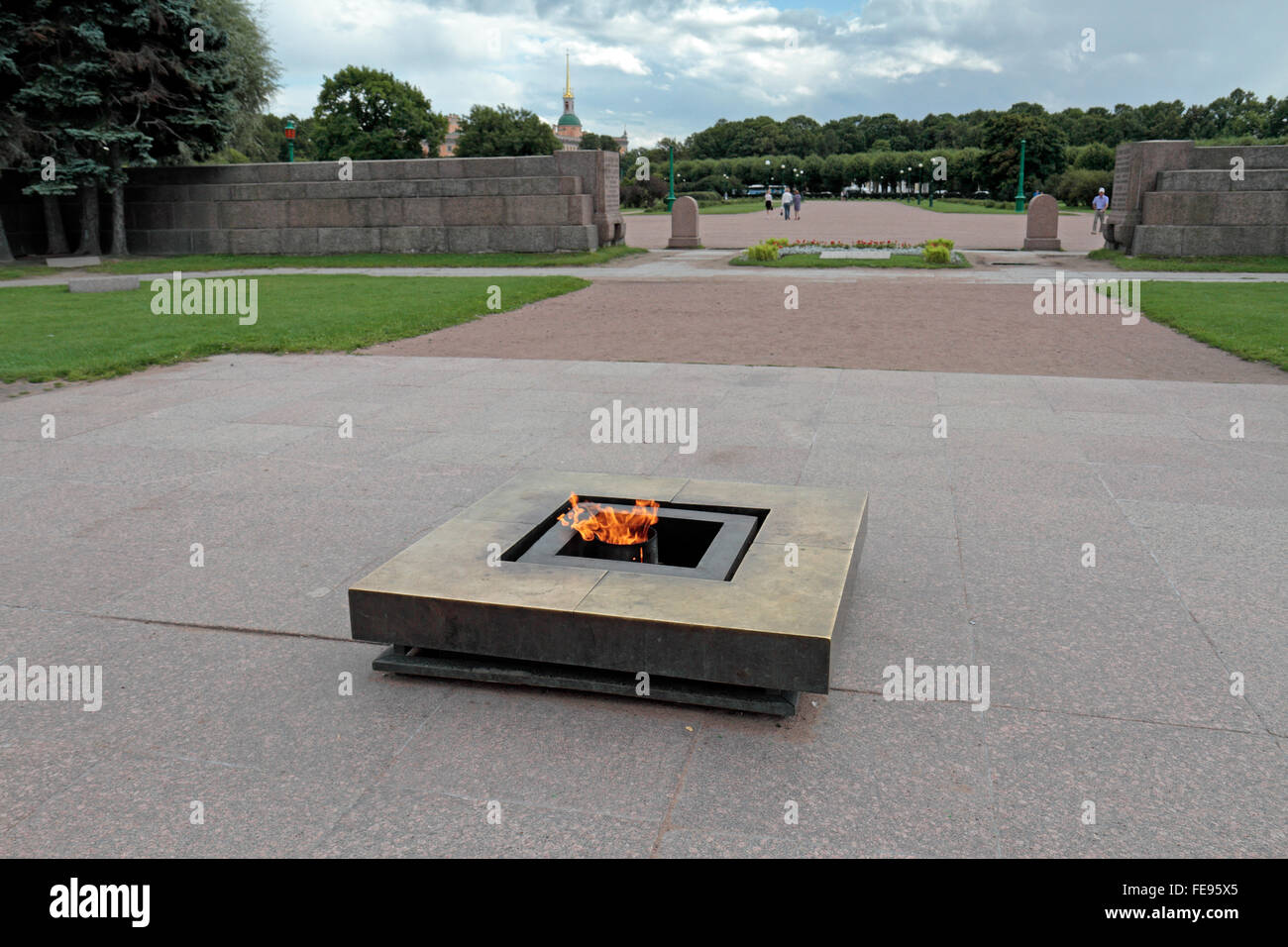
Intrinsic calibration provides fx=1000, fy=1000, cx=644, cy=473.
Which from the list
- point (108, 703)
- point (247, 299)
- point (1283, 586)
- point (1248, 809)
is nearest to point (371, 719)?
point (108, 703)

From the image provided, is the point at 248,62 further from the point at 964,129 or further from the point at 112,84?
the point at 964,129

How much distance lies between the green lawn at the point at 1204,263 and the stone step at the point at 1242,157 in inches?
89.5

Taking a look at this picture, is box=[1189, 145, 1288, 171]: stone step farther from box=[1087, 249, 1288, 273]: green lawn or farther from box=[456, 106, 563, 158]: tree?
box=[456, 106, 563, 158]: tree

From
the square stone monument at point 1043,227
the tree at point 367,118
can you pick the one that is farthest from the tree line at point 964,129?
the square stone monument at point 1043,227

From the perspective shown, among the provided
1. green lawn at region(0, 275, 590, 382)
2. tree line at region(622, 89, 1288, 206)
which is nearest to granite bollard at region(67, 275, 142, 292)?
green lawn at region(0, 275, 590, 382)

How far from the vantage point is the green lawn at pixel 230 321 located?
37.4 feet

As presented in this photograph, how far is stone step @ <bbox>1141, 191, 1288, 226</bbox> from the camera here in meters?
22.2

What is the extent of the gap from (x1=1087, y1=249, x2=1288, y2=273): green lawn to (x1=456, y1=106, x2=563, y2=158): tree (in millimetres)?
71015

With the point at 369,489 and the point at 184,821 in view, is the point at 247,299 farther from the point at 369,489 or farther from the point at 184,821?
the point at 184,821

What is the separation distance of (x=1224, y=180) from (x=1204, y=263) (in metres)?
2.36

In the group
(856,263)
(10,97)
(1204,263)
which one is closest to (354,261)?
(10,97)

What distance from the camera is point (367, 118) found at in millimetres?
79250

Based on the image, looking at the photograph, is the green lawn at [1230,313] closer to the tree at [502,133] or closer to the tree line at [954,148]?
the tree line at [954,148]

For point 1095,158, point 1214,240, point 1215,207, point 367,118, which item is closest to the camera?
point 1215,207
